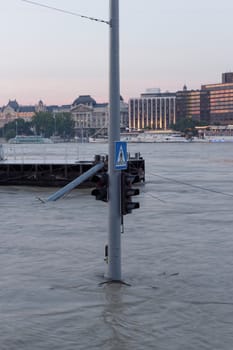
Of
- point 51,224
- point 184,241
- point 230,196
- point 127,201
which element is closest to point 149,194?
point 230,196

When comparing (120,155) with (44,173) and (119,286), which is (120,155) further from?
(44,173)

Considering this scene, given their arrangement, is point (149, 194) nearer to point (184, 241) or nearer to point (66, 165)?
point (66, 165)

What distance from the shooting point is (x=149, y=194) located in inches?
1362

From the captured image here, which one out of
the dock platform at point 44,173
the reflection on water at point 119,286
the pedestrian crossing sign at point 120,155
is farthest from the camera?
the dock platform at point 44,173

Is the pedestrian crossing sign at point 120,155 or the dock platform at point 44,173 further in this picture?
the dock platform at point 44,173

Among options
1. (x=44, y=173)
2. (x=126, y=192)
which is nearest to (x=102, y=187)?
(x=126, y=192)

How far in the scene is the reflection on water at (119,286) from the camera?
928 cm

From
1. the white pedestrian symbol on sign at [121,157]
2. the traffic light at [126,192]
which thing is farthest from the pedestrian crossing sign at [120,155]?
the traffic light at [126,192]

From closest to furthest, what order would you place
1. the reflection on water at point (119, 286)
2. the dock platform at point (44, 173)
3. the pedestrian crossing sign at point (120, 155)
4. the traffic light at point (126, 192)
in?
the reflection on water at point (119, 286) < the pedestrian crossing sign at point (120, 155) < the traffic light at point (126, 192) < the dock platform at point (44, 173)

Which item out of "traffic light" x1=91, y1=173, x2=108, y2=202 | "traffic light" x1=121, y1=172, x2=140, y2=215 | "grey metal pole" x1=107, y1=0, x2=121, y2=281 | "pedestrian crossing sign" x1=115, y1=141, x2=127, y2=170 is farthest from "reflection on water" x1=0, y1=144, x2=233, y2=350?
"pedestrian crossing sign" x1=115, y1=141, x2=127, y2=170

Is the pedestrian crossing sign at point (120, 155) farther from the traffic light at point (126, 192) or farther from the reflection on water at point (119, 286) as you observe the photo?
the reflection on water at point (119, 286)

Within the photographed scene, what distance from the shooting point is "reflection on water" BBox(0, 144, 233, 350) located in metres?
9.28

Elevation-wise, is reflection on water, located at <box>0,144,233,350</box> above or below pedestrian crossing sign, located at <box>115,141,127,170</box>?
below

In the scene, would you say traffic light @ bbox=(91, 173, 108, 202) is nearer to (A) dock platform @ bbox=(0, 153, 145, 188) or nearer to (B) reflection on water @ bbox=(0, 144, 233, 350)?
(B) reflection on water @ bbox=(0, 144, 233, 350)
